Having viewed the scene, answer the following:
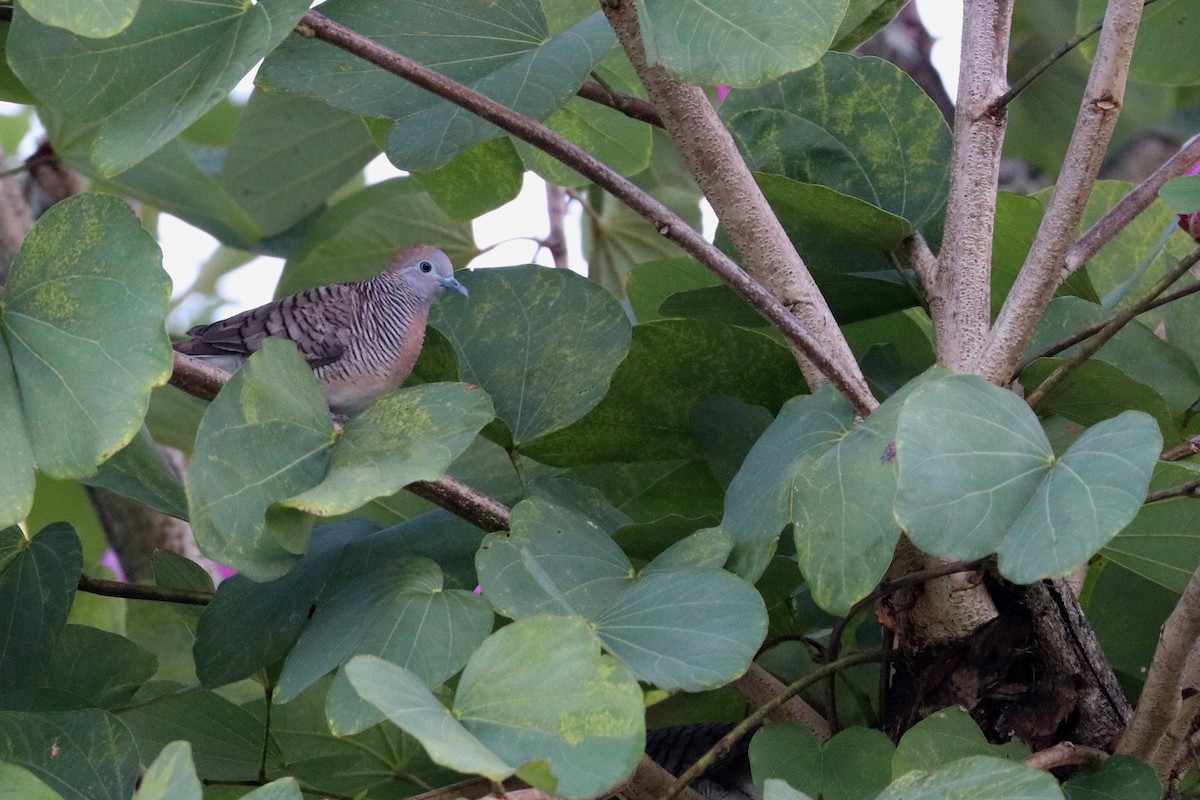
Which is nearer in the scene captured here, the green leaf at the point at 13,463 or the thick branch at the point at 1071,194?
the green leaf at the point at 13,463

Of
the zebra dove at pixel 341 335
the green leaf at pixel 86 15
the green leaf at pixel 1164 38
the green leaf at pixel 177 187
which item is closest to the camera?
the green leaf at pixel 86 15

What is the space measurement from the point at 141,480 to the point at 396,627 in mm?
222

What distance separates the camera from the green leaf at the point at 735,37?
65 cm

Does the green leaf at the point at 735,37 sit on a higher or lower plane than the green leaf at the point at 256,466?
higher

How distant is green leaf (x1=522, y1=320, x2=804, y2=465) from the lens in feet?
2.94

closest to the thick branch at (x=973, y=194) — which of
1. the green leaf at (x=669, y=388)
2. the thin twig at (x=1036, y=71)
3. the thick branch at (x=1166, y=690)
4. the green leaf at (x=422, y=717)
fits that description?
the thin twig at (x=1036, y=71)

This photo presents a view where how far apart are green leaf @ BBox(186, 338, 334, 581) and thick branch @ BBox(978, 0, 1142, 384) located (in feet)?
1.27

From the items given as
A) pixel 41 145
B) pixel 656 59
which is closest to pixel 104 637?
pixel 656 59

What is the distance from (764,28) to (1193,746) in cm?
48

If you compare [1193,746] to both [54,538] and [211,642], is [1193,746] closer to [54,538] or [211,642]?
[211,642]

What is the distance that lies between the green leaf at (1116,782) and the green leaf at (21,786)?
0.52 meters

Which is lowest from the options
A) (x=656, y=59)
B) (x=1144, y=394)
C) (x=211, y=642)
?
(x=211, y=642)

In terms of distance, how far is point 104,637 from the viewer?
2.79ft

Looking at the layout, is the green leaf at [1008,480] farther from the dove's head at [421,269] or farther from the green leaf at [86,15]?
the dove's head at [421,269]
